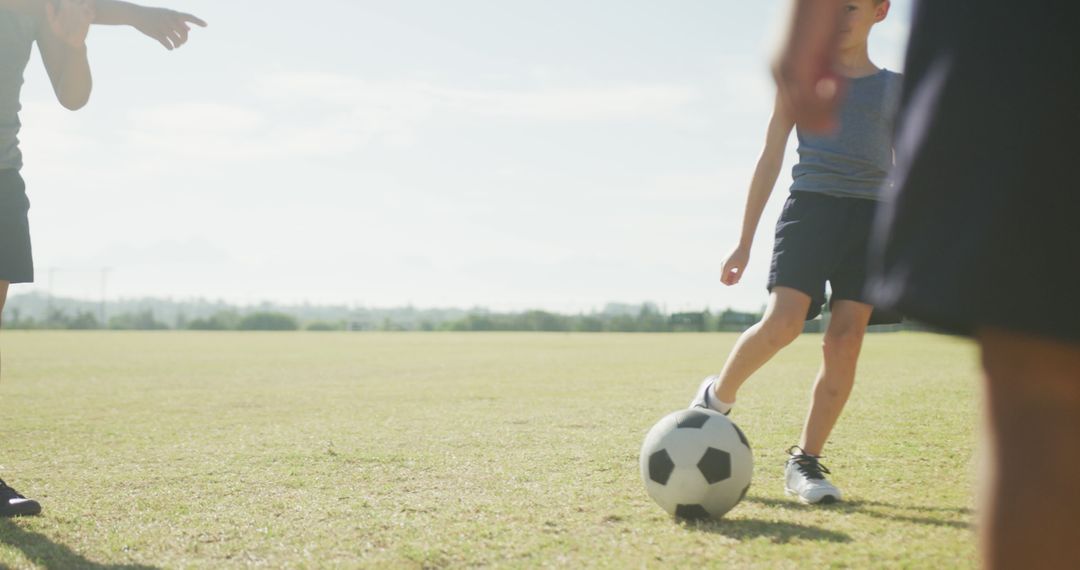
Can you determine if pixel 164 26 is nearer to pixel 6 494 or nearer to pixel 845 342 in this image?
pixel 6 494

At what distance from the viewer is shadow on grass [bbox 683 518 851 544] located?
9.07ft

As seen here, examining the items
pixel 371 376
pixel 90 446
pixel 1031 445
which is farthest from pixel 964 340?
pixel 371 376

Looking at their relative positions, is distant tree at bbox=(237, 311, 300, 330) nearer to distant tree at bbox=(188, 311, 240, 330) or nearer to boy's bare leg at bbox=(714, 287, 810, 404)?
distant tree at bbox=(188, 311, 240, 330)

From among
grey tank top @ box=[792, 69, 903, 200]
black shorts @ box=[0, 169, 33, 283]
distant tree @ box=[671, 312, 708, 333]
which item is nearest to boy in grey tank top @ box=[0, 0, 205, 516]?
black shorts @ box=[0, 169, 33, 283]

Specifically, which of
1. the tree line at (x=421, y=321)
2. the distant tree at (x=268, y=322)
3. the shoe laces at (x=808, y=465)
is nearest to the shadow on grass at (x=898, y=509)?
the shoe laces at (x=808, y=465)

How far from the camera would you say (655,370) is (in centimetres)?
1267

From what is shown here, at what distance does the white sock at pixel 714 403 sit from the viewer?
365 cm

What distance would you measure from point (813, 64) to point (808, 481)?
7.68 feet

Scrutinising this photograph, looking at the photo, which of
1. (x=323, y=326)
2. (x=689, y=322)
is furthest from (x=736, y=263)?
(x=323, y=326)

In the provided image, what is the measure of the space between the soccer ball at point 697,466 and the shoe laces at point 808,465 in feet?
1.38

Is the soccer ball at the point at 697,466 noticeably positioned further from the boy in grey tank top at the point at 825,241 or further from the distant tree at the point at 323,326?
the distant tree at the point at 323,326

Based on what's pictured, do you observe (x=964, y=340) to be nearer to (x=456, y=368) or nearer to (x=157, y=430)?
(x=157, y=430)

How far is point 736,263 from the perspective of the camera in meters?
3.52

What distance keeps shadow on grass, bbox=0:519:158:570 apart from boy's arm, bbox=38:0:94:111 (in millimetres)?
1659
